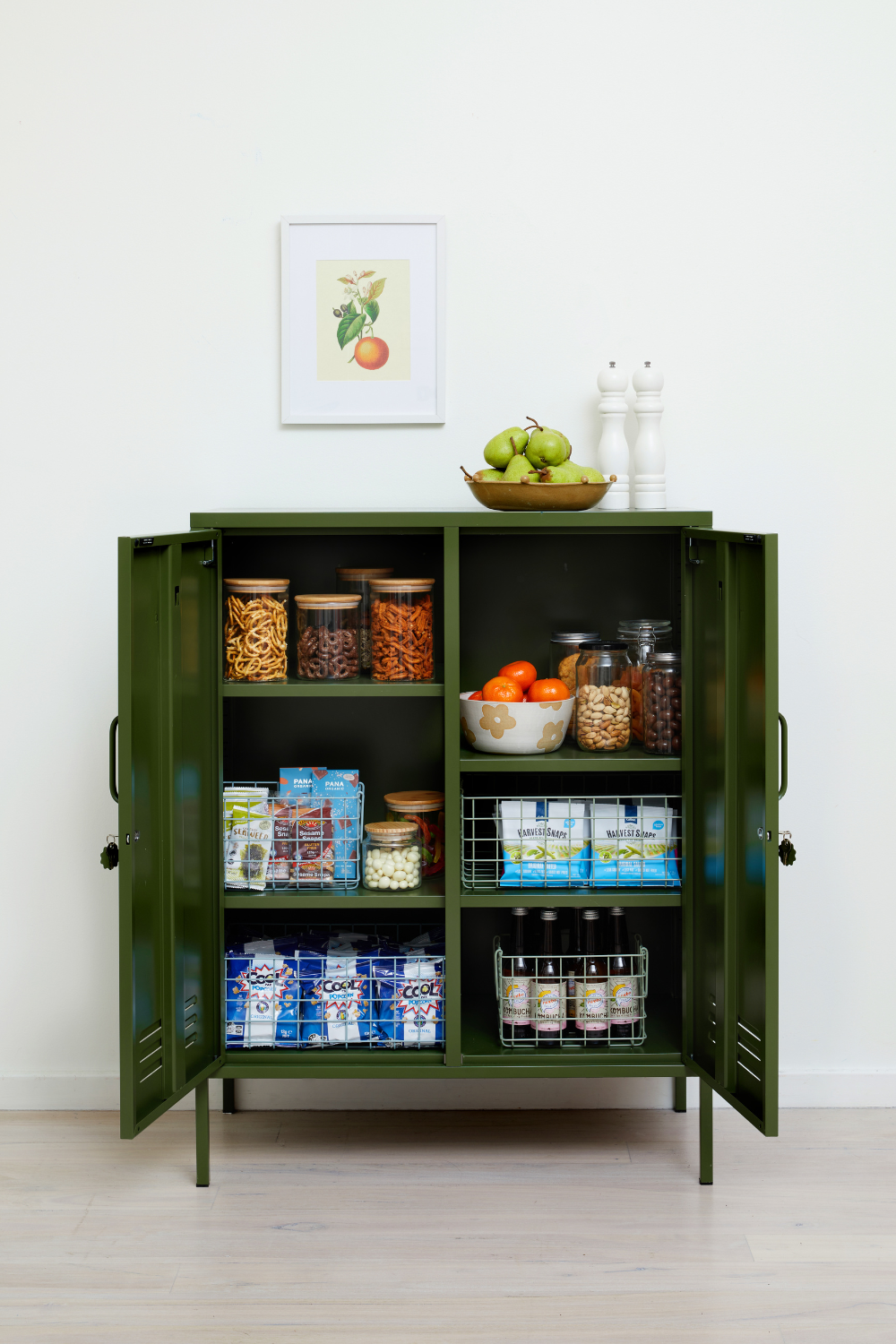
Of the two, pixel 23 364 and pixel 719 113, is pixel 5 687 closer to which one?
pixel 23 364

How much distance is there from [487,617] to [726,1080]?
3.94 feet

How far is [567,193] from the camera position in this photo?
2852mm

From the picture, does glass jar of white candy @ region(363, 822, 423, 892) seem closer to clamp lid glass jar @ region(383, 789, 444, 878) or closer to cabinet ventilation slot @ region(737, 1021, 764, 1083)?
clamp lid glass jar @ region(383, 789, 444, 878)

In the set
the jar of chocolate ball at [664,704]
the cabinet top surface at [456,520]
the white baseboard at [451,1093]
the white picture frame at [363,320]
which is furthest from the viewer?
the white baseboard at [451,1093]

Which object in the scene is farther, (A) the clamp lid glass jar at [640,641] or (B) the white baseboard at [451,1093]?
(B) the white baseboard at [451,1093]

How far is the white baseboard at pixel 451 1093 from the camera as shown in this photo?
3.00 meters

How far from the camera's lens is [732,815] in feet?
7.86

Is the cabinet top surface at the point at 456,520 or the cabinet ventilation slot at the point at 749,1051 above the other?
the cabinet top surface at the point at 456,520

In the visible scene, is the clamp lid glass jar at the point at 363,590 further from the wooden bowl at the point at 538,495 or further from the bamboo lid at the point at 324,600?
the wooden bowl at the point at 538,495

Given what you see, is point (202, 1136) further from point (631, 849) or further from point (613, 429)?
point (613, 429)

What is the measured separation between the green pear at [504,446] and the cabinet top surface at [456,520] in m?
0.12

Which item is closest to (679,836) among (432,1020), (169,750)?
(432,1020)

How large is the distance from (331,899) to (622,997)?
2.29 ft

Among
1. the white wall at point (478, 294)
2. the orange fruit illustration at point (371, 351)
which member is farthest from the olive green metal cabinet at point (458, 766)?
the orange fruit illustration at point (371, 351)
